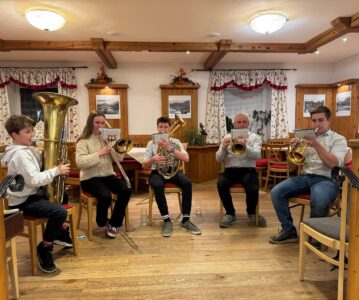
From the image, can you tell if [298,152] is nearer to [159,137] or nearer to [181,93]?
[159,137]

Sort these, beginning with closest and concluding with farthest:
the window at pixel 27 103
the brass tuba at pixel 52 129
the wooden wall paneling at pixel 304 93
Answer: the brass tuba at pixel 52 129 → the window at pixel 27 103 → the wooden wall paneling at pixel 304 93

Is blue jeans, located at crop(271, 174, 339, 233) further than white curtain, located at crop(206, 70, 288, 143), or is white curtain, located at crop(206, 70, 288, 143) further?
white curtain, located at crop(206, 70, 288, 143)

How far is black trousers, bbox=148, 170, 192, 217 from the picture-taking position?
286cm

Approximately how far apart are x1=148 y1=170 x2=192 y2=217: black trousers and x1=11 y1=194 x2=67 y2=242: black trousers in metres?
1.00

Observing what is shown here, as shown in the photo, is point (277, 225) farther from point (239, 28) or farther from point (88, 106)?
point (88, 106)

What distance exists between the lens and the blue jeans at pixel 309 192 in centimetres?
226

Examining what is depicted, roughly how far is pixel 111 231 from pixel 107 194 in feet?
1.30

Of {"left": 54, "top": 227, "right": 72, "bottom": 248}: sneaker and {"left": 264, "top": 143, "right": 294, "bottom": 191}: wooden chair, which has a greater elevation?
{"left": 264, "top": 143, "right": 294, "bottom": 191}: wooden chair

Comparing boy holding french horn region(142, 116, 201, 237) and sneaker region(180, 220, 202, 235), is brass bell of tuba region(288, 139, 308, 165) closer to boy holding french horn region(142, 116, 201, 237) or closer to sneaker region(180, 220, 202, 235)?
boy holding french horn region(142, 116, 201, 237)

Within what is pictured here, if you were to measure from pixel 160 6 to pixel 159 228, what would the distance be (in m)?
2.48

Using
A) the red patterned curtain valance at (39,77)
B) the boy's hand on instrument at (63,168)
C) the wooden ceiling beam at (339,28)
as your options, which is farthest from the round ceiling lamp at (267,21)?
the red patterned curtain valance at (39,77)

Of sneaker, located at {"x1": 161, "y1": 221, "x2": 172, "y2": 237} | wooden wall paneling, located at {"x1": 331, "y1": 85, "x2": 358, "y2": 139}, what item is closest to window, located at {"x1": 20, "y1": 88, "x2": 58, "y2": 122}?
sneaker, located at {"x1": 161, "y1": 221, "x2": 172, "y2": 237}

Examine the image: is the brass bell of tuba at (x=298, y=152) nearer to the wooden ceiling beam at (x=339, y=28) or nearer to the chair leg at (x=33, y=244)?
the wooden ceiling beam at (x=339, y=28)

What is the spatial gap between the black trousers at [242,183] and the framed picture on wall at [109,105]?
11.6 ft
